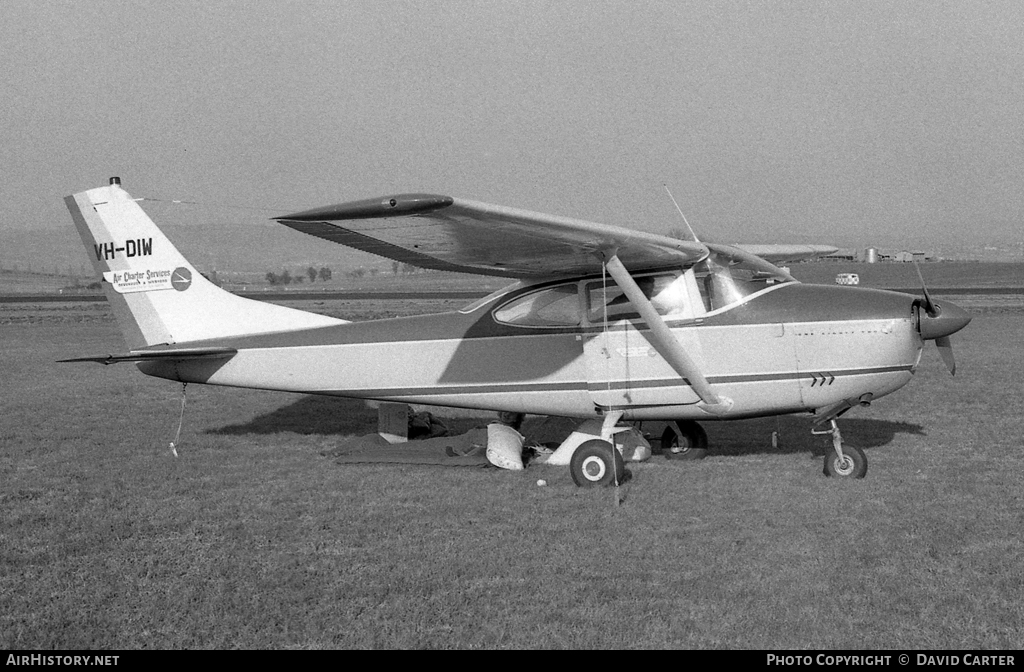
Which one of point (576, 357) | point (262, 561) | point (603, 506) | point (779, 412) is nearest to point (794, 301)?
point (779, 412)

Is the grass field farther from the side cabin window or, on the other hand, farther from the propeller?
the side cabin window

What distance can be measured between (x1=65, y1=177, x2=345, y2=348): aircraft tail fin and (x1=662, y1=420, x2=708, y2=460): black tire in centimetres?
377

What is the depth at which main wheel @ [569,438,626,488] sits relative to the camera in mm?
7531

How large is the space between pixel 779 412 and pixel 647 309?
5.37 feet

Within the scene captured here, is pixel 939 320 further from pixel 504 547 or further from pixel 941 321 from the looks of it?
pixel 504 547

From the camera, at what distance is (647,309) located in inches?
295

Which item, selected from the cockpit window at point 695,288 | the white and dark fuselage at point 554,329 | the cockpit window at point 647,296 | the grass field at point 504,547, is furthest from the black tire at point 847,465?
the cockpit window at point 647,296

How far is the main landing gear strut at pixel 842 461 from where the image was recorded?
25.0ft

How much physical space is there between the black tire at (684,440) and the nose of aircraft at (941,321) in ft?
8.40

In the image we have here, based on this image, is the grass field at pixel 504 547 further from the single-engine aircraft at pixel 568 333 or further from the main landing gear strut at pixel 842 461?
the single-engine aircraft at pixel 568 333

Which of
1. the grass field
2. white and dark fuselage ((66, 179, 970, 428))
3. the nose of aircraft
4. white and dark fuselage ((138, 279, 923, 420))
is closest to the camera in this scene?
the grass field

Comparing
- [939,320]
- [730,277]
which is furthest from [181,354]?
[939,320]

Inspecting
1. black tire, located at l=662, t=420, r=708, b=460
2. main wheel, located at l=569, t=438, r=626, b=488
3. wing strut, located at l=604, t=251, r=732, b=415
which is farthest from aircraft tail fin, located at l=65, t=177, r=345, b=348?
black tire, located at l=662, t=420, r=708, b=460

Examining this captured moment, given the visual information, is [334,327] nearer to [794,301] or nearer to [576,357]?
[576,357]
